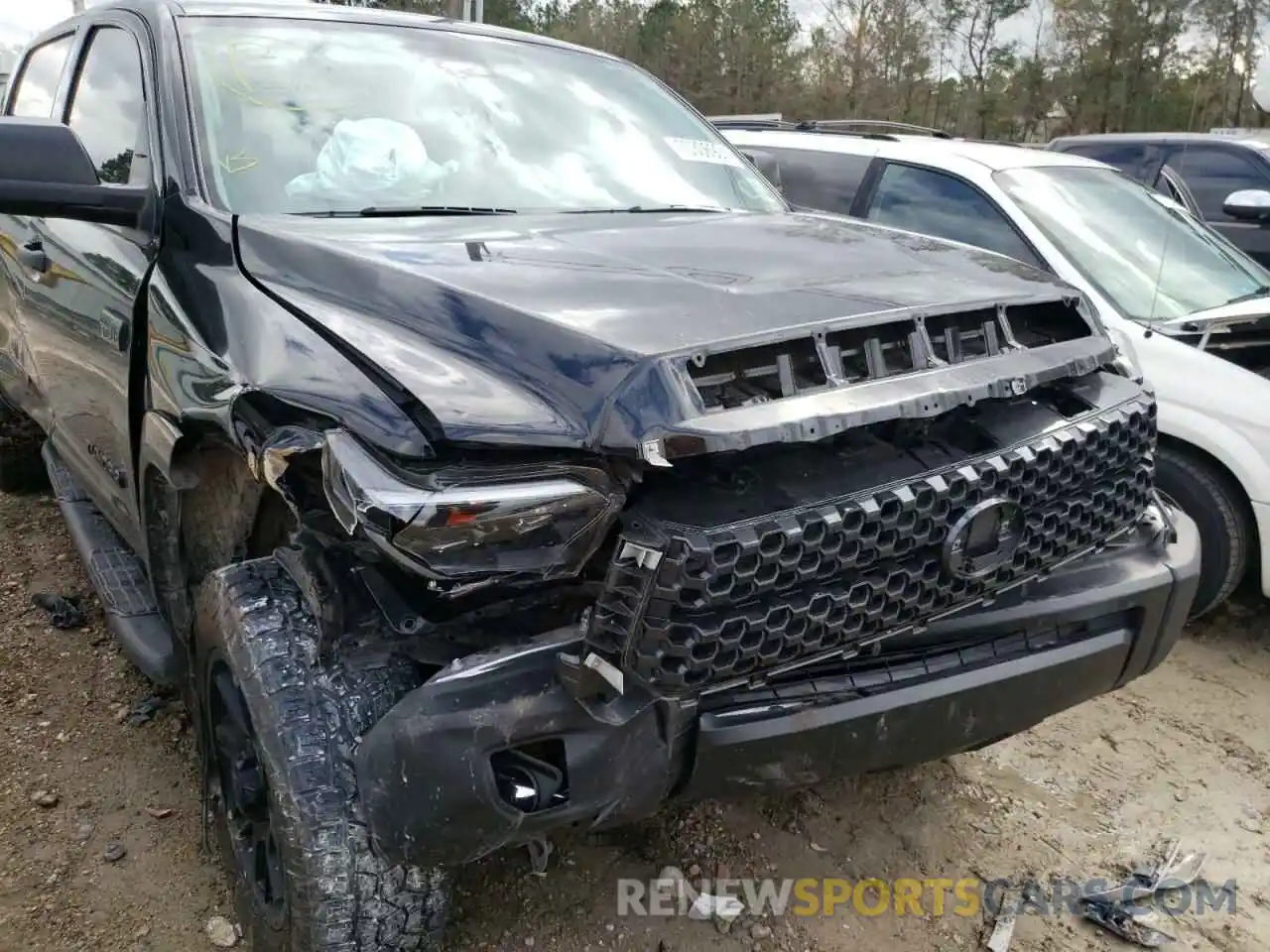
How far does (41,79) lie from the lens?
3.74 meters

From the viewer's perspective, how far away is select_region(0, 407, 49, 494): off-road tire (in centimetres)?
469

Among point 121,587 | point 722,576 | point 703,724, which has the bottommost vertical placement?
point 121,587

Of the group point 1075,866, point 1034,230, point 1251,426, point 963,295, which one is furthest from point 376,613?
point 1034,230

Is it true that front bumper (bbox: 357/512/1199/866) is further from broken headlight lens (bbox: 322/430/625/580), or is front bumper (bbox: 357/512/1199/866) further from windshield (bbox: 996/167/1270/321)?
windshield (bbox: 996/167/1270/321)

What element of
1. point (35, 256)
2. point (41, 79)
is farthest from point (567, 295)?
point (41, 79)

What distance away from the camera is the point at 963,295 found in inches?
82.9

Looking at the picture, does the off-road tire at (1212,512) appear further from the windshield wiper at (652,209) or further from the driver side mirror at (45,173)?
the driver side mirror at (45,173)

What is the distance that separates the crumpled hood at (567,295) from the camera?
5.45 feet

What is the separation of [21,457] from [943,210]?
4.26 meters

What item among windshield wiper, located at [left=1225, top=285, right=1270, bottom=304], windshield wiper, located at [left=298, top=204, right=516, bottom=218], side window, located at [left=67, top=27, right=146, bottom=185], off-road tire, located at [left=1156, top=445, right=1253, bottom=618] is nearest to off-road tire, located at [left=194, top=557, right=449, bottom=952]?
windshield wiper, located at [left=298, top=204, right=516, bottom=218]

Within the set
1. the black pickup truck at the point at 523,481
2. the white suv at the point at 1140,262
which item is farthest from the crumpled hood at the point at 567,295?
the white suv at the point at 1140,262

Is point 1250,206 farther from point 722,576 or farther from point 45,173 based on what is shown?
point 45,173

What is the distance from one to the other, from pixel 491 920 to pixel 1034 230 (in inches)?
136

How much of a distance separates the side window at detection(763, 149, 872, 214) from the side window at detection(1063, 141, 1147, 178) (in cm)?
396
